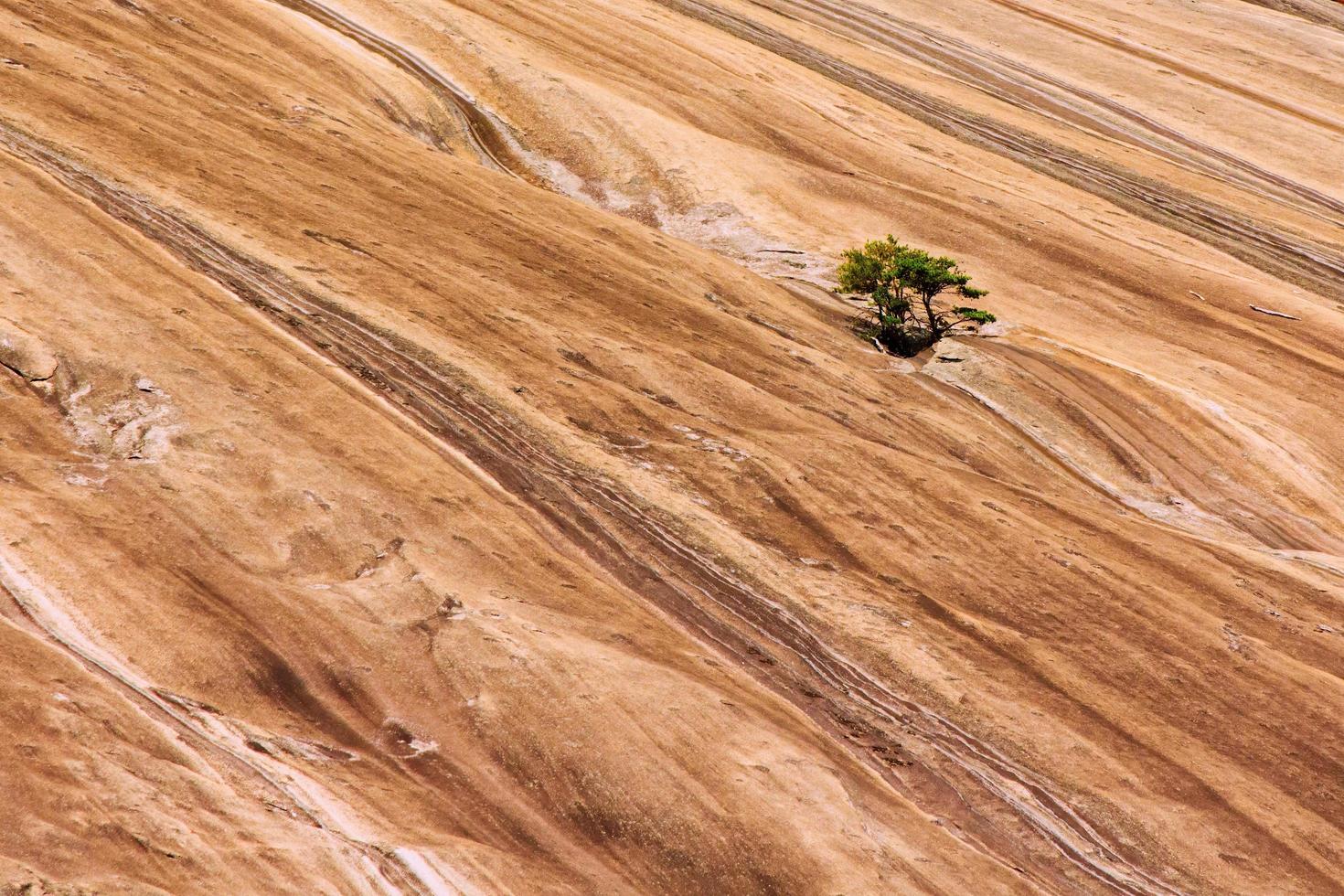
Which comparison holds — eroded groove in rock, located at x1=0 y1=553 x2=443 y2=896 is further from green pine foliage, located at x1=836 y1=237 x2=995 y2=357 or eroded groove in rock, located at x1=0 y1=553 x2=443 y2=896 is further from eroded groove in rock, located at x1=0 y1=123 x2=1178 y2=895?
green pine foliage, located at x1=836 y1=237 x2=995 y2=357

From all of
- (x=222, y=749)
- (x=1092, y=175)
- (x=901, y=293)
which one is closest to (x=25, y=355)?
(x=222, y=749)

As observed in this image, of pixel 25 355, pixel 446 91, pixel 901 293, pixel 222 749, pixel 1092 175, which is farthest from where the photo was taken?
pixel 1092 175

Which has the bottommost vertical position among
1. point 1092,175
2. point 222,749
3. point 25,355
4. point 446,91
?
point 222,749

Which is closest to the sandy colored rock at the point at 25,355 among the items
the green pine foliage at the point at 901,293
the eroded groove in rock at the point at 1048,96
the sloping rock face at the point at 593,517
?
the sloping rock face at the point at 593,517

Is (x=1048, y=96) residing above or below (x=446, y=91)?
above

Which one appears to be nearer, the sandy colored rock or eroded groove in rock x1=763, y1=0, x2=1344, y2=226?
the sandy colored rock

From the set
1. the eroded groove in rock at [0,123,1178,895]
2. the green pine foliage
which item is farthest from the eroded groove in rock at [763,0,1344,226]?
the eroded groove in rock at [0,123,1178,895]

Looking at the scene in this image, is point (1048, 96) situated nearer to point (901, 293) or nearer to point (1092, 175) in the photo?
point (1092, 175)
